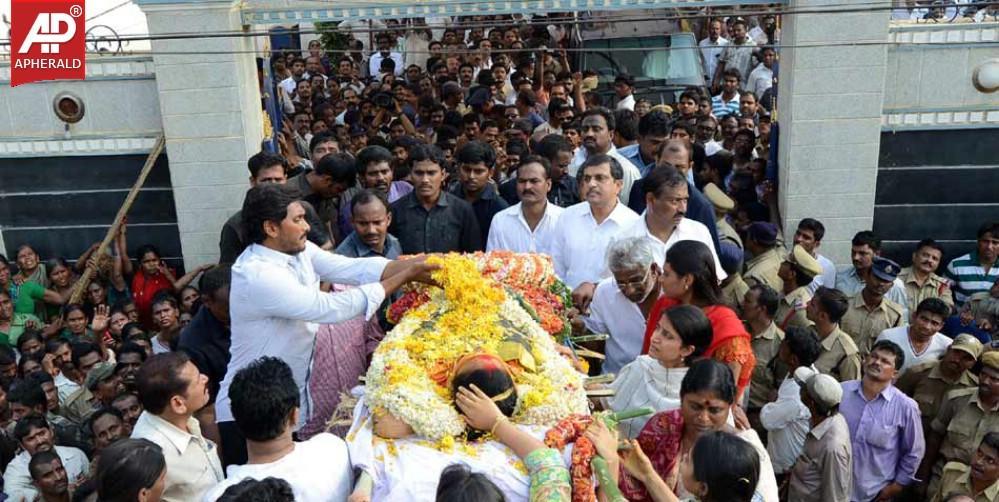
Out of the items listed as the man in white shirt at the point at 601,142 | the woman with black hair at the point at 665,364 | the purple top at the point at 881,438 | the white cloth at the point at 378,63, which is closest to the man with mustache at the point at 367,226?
the woman with black hair at the point at 665,364

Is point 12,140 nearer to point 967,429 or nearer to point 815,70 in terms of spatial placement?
point 815,70

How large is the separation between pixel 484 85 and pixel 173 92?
4.44m

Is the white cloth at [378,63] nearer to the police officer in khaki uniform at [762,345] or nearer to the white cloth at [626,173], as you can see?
the white cloth at [626,173]

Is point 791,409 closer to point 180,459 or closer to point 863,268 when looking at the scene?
point 863,268

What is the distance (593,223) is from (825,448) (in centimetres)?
200

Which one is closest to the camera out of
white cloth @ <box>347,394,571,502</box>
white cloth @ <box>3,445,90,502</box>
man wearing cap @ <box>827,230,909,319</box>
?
white cloth @ <box>347,394,571,502</box>

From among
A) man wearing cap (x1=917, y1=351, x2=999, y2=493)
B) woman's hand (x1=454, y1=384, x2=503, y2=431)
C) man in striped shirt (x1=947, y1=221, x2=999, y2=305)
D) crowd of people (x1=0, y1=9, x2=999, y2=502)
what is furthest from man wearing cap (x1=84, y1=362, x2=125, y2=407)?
Answer: man in striped shirt (x1=947, y1=221, x2=999, y2=305)

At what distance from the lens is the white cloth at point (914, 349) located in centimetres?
678

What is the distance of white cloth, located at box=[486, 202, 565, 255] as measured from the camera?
659 centimetres

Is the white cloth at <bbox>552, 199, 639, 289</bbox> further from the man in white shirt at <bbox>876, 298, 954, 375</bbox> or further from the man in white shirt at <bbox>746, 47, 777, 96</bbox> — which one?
the man in white shirt at <bbox>746, 47, 777, 96</bbox>

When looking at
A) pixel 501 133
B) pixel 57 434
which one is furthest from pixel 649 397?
pixel 501 133

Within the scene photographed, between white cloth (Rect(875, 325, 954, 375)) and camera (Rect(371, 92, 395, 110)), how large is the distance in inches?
257

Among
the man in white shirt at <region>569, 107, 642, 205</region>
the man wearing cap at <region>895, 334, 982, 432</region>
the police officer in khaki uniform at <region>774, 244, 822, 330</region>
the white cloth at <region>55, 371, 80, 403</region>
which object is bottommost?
the white cloth at <region>55, 371, 80, 403</region>

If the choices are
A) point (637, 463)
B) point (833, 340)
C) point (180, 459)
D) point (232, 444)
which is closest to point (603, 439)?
point (637, 463)
